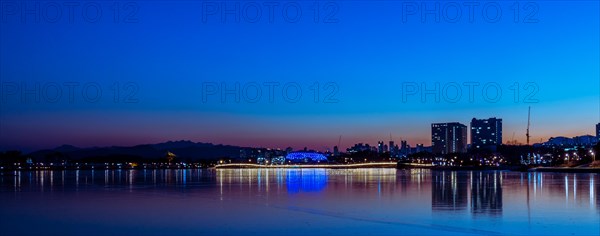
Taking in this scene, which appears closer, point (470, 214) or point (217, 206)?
point (470, 214)

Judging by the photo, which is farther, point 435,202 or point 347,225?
point 435,202

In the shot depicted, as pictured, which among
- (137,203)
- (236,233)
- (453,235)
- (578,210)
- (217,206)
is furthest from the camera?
(137,203)

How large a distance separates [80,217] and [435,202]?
13.2m

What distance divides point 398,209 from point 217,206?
676 cm

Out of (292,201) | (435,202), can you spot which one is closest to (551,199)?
(435,202)

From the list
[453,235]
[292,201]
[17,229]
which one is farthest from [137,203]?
[453,235]

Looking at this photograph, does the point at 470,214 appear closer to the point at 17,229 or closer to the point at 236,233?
the point at 236,233

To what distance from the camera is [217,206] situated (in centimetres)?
2714

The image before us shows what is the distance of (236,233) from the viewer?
59.7ft

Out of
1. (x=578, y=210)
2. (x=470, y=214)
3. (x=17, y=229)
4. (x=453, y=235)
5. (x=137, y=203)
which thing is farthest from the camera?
(x=137, y=203)

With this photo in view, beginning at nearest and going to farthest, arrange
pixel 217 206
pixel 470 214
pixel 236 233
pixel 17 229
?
pixel 236 233, pixel 17 229, pixel 470 214, pixel 217 206

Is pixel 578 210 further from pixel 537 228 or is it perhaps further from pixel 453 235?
pixel 453 235

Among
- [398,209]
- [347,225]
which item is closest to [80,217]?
[347,225]

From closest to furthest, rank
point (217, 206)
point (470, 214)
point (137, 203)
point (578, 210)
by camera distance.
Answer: point (470, 214), point (578, 210), point (217, 206), point (137, 203)
